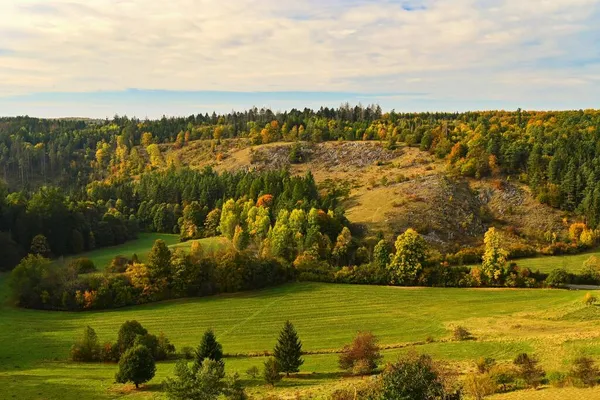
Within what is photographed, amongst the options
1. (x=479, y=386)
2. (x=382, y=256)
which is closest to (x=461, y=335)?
(x=479, y=386)

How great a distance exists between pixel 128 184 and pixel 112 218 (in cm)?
3981

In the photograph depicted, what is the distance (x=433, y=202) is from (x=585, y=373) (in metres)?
92.4

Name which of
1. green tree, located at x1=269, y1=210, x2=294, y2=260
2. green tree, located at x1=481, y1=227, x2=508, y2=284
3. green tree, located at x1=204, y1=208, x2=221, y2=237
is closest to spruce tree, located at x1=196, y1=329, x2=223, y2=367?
green tree, located at x1=269, y1=210, x2=294, y2=260

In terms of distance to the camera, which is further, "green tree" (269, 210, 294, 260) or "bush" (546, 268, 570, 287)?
"green tree" (269, 210, 294, 260)

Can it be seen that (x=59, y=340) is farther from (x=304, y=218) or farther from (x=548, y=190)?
(x=548, y=190)

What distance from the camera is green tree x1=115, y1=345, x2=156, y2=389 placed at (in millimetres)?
44906

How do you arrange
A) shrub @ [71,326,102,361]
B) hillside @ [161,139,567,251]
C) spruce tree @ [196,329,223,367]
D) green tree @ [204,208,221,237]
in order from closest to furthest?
spruce tree @ [196,329,223,367] < shrub @ [71,326,102,361] < hillside @ [161,139,567,251] < green tree @ [204,208,221,237]

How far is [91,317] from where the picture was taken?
71875mm

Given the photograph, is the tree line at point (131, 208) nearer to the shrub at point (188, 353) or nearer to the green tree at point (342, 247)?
the green tree at point (342, 247)

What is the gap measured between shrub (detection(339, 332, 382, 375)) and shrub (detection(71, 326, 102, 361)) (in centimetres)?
2894

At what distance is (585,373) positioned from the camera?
3684 centimetres

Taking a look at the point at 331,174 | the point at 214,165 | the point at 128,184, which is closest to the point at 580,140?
the point at 331,174

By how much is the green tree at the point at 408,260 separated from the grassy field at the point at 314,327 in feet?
10.6

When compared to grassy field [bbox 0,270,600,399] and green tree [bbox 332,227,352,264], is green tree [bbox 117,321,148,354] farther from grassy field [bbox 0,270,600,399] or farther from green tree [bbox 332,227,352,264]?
green tree [bbox 332,227,352,264]
